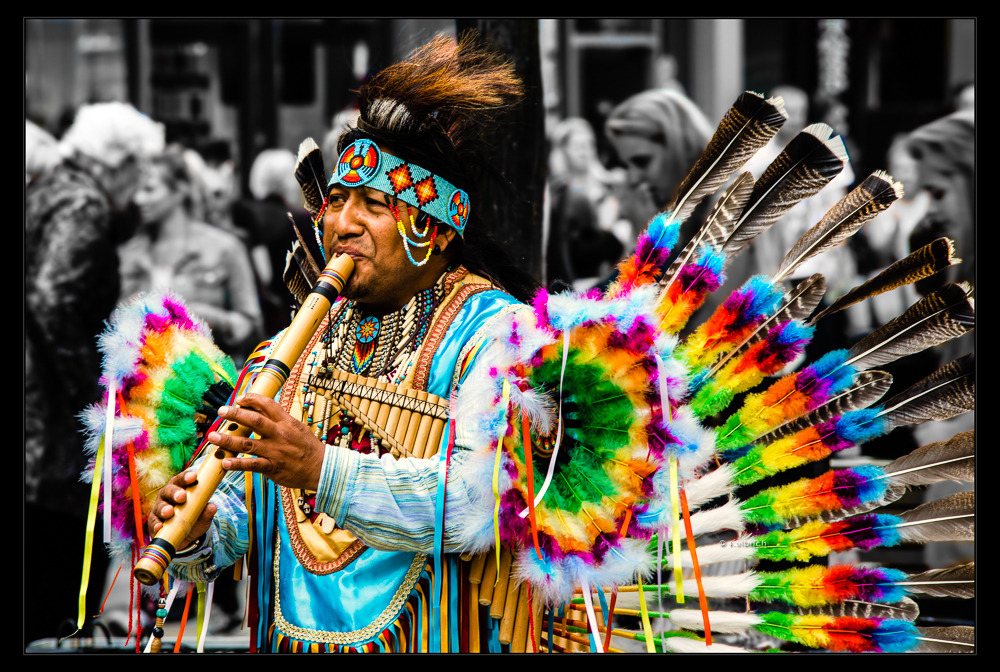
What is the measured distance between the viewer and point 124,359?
235 centimetres

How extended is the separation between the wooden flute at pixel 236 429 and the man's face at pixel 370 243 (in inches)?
1.6

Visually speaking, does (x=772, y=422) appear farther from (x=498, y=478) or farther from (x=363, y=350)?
(x=363, y=350)

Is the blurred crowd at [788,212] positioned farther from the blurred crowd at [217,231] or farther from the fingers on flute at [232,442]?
the fingers on flute at [232,442]

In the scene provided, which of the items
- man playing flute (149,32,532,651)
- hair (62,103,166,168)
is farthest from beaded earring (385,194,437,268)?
hair (62,103,166,168)

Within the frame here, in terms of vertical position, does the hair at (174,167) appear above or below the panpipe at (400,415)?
above

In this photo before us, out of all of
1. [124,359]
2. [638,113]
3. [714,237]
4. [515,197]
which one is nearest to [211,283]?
[638,113]

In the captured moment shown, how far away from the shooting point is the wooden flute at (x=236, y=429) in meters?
1.92

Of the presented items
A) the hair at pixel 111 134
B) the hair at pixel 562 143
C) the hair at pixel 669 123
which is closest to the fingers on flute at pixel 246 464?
the hair at pixel 669 123

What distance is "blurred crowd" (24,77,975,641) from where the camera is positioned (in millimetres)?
Result: 4938

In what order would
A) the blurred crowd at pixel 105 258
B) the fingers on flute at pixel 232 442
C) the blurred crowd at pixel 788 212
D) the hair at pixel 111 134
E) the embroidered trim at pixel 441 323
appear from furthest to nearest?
the hair at pixel 111 134, the blurred crowd at pixel 788 212, the blurred crowd at pixel 105 258, the embroidered trim at pixel 441 323, the fingers on flute at pixel 232 442

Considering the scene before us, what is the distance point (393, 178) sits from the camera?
→ 2.32m

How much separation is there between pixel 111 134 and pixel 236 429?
545cm

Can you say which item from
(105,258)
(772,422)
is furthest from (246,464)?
(105,258)

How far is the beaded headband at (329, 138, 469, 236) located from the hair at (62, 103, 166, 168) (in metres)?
4.83
